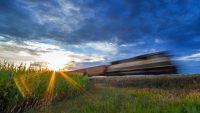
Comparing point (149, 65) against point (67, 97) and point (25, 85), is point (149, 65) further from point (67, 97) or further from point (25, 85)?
point (25, 85)

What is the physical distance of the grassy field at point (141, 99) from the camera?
270 inches

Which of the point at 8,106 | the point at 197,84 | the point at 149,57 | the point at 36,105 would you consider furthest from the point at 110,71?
the point at 8,106

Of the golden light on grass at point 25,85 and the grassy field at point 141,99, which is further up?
the golden light on grass at point 25,85

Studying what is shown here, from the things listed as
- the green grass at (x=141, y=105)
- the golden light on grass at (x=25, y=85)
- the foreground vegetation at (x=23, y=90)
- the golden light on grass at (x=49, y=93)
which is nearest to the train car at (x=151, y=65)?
the green grass at (x=141, y=105)

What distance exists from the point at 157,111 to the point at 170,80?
11215mm

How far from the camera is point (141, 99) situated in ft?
31.2

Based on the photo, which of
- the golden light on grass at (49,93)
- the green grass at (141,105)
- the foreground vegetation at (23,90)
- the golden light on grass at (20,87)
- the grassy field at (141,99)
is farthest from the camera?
the golden light on grass at (49,93)

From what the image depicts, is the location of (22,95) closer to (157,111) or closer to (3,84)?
(3,84)

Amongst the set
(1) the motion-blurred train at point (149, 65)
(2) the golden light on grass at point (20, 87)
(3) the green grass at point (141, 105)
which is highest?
(1) the motion-blurred train at point (149, 65)

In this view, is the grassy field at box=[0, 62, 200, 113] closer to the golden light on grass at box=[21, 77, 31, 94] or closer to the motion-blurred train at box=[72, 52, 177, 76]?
the golden light on grass at box=[21, 77, 31, 94]

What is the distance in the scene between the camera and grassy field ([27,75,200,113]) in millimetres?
6859

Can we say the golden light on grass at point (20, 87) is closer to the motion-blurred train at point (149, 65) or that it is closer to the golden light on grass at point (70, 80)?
the golden light on grass at point (70, 80)

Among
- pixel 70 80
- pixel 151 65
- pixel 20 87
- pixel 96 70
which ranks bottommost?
pixel 20 87

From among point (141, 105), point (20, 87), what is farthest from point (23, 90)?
point (141, 105)
